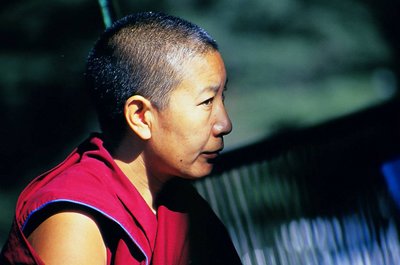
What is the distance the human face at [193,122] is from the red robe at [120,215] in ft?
0.53

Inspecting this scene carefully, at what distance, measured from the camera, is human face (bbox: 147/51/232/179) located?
5.42 feet

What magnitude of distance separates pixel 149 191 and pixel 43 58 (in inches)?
48.4

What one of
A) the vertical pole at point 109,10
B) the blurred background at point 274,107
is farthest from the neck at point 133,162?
the vertical pole at point 109,10

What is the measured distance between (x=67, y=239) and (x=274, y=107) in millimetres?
1616

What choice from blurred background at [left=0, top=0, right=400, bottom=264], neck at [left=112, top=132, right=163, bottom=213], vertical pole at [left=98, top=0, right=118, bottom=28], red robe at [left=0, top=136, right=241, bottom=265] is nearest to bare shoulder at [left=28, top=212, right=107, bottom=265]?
red robe at [left=0, top=136, right=241, bottom=265]

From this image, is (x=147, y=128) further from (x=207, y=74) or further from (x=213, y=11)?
(x=213, y=11)

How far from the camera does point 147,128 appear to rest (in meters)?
1.69

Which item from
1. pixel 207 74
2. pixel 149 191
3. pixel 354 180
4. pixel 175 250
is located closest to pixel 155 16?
pixel 207 74

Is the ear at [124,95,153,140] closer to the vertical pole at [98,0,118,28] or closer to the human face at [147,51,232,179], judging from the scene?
the human face at [147,51,232,179]

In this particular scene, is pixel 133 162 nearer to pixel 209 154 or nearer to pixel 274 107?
pixel 209 154

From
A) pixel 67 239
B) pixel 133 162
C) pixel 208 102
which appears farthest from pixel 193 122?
pixel 67 239

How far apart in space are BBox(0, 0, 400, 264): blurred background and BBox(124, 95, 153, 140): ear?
38.1 inches

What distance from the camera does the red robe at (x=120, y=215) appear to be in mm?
1483

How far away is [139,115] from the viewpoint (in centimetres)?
168
